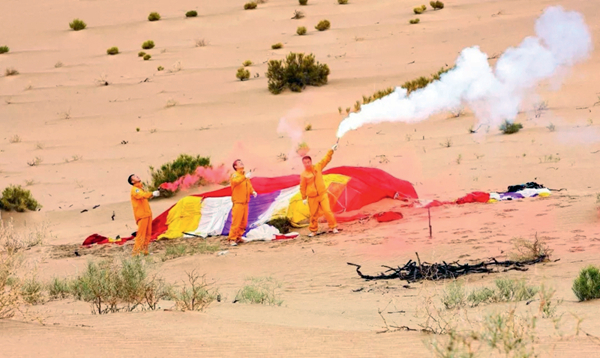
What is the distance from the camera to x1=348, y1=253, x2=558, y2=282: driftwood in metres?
10.9

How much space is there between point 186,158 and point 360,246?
28.8 feet

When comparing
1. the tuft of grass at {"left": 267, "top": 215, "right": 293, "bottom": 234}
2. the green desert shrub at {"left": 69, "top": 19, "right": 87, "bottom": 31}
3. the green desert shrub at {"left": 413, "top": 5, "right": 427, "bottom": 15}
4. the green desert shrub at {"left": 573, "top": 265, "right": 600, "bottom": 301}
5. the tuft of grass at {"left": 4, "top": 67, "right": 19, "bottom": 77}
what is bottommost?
the tuft of grass at {"left": 267, "top": 215, "right": 293, "bottom": 234}

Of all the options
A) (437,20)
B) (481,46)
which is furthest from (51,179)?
(437,20)

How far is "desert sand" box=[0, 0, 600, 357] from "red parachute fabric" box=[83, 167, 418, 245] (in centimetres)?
50

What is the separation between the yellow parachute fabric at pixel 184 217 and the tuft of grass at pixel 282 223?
160cm

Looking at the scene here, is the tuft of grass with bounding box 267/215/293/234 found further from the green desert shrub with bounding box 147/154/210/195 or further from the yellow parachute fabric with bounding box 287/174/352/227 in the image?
the green desert shrub with bounding box 147/154/210/195

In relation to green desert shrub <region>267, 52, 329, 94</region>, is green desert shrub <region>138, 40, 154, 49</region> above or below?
above

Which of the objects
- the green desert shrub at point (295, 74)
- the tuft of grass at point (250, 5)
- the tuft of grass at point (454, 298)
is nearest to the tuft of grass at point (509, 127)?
the green desert shrub at point (295, 74)

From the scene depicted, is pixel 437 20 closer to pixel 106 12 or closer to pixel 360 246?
pixel 106 12

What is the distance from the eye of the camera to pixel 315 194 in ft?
50.2

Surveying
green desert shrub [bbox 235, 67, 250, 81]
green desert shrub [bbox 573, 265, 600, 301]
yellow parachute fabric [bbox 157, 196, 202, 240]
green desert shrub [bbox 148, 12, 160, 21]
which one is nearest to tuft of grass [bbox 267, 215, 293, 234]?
yellow parachute fabric [bbox 157, 196, 202, 240]

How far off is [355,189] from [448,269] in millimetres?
5455

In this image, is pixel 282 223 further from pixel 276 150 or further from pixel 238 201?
pixel 276 150

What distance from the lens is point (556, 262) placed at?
11.2 m
